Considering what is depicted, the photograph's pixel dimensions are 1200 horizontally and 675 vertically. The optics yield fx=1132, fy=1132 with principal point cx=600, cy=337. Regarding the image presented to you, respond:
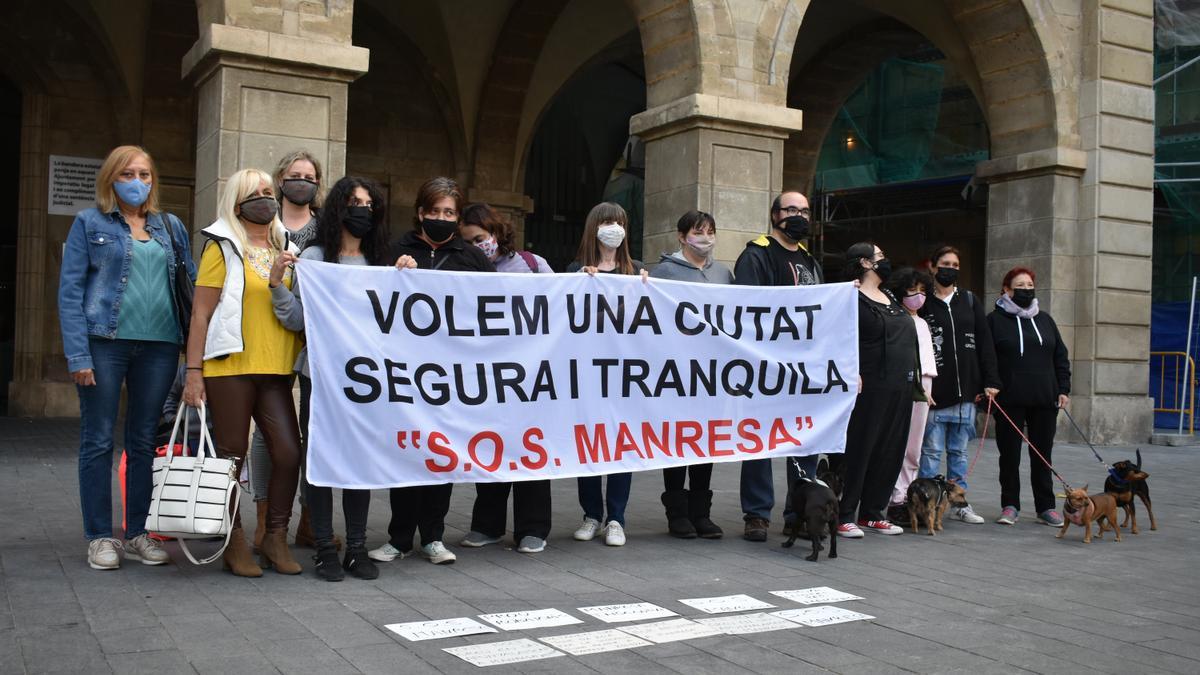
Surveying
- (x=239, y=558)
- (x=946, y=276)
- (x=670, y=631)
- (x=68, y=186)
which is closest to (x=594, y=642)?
(x=670, y=631)

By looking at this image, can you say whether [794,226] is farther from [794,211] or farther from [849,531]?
[849,531]

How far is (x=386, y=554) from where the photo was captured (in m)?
5.84

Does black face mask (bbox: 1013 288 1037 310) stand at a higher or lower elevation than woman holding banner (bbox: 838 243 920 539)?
higher

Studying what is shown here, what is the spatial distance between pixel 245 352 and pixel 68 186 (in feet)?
38.5

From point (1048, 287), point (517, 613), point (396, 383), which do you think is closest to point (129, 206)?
point (396, 383)

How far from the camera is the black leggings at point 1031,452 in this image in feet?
26.4

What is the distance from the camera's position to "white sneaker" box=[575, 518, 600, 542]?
6.66 meters

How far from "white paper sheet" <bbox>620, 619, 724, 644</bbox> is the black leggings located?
4.13m

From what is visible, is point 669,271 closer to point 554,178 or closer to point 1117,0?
point 1117,0

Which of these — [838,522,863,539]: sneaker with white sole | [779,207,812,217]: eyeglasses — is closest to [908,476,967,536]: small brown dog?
[838,522,863,539]: sneaker with white sole

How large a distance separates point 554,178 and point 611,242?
16136 mm

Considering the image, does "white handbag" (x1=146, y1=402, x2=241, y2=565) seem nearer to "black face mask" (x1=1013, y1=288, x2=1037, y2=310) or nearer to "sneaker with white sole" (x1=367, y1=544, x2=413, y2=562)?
"sneaker with white sole" (x1=367, y1=544, x2=413, y2=562)

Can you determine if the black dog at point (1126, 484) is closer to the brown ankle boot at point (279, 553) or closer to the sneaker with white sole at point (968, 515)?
the sneaker with white sole at point (968, 515)

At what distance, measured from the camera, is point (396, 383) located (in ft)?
19.0
